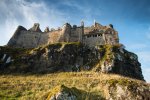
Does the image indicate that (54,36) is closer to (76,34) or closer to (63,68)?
(76,34)

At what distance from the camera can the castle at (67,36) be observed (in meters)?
90.7

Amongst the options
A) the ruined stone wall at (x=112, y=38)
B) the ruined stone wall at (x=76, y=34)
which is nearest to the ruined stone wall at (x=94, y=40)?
the ruined stone wall at (x=112, y=38)

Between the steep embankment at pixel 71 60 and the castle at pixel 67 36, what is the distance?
9092 mm

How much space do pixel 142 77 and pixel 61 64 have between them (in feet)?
83.9

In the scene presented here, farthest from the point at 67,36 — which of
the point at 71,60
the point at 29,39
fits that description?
the point at 71,60

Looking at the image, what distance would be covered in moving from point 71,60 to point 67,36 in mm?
17451

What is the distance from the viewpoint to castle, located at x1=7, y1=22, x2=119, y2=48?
90.7 metres

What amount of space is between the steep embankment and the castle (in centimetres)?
909

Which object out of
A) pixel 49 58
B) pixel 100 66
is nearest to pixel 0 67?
pixel 49 58

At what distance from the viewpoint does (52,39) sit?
9400cm

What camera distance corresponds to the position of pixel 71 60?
76.1 m

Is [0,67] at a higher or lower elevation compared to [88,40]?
lower

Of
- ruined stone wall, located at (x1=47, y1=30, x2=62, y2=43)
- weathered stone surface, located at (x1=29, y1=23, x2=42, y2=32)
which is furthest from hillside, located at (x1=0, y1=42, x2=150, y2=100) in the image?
weathered stone surface, located at (x1=29, y1=23, x2=42, y2=32)

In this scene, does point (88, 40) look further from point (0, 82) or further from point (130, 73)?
point (0, 82)
